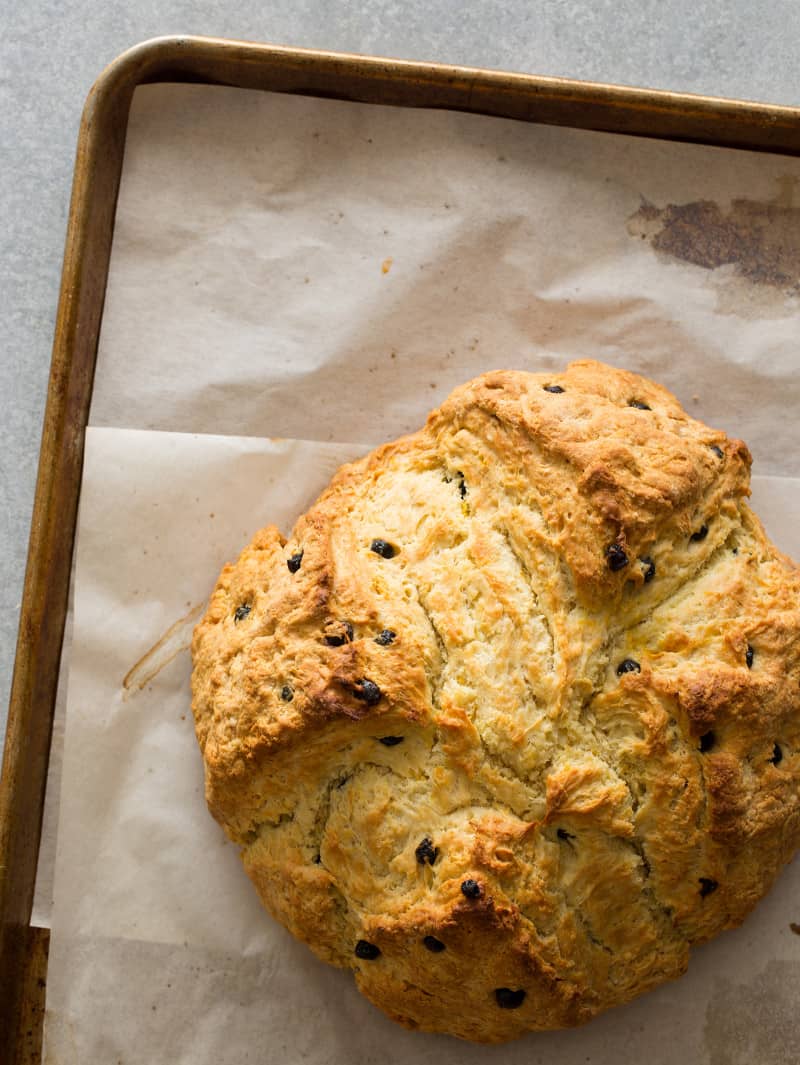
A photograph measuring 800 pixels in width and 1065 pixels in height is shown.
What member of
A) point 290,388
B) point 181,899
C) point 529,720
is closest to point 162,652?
point 181,899

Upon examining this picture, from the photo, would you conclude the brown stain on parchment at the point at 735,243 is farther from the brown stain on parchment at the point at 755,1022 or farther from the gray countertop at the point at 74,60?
the brown stain on parchment at the point at 755,1022

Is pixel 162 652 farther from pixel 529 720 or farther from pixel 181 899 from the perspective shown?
pixel 529 720

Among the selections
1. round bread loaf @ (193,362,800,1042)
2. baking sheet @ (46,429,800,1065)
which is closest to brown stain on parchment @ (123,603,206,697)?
baking sheet @ (46,429,800,1065)

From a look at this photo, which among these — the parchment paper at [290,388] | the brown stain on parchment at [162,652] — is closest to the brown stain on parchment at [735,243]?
the parchment paper at [290,388]

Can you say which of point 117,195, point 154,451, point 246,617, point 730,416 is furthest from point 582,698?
point 117,195

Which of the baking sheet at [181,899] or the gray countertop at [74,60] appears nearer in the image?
the baking sheet at [181,899]
